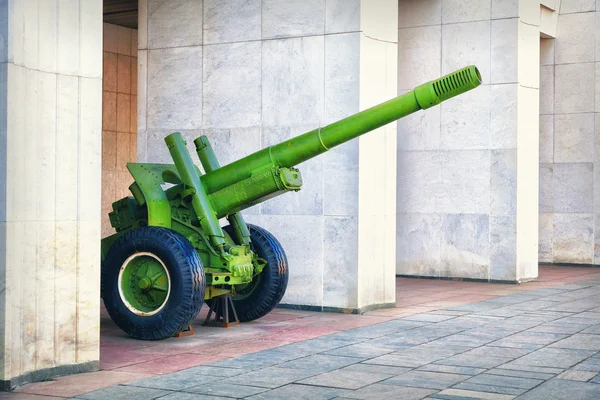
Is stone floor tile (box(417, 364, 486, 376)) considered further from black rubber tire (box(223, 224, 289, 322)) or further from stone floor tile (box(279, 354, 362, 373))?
black rubber tire (box(223, 224, 289, 322))

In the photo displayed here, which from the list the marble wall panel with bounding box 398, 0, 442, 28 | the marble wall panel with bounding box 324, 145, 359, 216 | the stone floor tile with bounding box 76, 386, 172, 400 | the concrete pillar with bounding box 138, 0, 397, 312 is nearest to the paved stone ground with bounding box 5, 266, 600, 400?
the stone floor tile with bounding box 76, 386, 172, 400

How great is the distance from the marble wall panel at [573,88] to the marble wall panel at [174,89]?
929cm

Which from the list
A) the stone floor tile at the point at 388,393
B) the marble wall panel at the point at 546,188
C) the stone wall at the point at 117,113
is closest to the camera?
the stone floor tile at the point at 388,393

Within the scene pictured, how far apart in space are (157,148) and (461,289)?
515cm

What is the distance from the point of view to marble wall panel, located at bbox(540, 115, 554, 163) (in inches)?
776

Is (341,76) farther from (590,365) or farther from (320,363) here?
(590,365)

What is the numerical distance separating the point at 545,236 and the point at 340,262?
30.4 feet

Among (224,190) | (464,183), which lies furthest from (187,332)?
(464,183)

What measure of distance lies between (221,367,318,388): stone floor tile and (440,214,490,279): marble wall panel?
8671 mm

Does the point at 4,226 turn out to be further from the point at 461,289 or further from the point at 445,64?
the point at 445,64

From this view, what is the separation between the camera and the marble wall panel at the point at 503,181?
1580 cm

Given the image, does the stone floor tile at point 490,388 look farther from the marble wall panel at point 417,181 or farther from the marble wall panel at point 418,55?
the marble wall panel at point 418,55

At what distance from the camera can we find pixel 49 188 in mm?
7598

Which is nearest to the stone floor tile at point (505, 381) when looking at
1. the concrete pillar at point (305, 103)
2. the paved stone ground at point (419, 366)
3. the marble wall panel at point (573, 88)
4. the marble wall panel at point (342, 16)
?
the paved stone ground at point (419, 366)
